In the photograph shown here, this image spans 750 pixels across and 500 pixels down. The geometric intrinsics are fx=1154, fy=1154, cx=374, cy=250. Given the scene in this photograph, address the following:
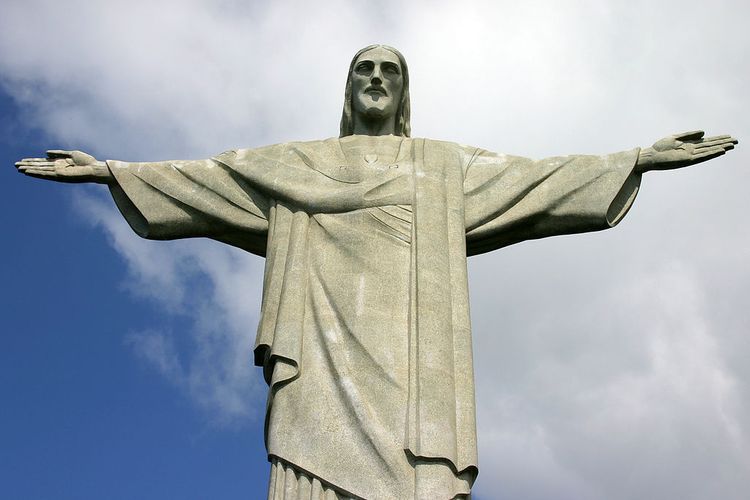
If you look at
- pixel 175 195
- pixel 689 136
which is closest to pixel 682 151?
pixel 689 136

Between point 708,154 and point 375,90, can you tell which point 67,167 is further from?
point 708,154

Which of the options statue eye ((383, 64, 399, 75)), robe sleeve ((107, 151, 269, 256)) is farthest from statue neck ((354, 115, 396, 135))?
robe sleeve ((107, 151, 269, 256))

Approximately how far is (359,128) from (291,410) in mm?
4452

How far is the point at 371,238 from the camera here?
12.9 meters

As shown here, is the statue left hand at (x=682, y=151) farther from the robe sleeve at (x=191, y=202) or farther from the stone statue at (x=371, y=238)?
the robe sleeve at (x=191, y=202)

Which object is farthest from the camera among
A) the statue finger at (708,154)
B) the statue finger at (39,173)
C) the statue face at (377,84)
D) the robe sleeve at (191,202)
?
the statue face at (377,84)

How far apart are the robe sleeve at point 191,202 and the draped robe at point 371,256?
2 centimetres

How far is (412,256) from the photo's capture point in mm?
12781

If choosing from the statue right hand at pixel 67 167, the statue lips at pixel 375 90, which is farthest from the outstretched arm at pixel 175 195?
the statue lips at pixel 375 90

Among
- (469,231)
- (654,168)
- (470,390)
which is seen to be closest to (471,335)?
(470,390)

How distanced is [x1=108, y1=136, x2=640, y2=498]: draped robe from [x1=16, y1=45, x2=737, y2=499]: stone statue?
2 centimetres

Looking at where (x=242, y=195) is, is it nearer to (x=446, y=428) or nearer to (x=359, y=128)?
(x=359, y=128)

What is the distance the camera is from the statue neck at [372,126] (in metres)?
14.8

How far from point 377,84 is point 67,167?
399 cm
